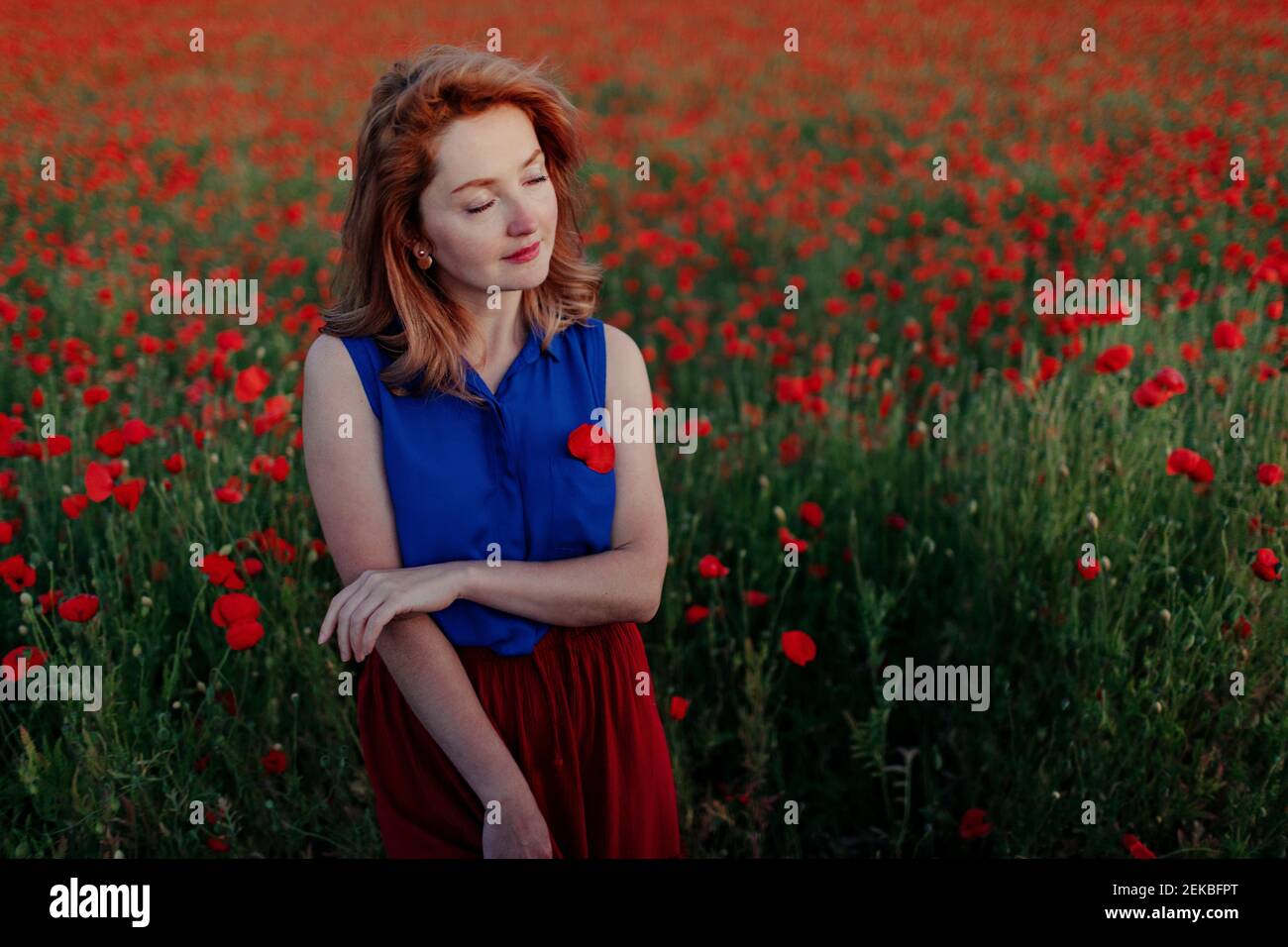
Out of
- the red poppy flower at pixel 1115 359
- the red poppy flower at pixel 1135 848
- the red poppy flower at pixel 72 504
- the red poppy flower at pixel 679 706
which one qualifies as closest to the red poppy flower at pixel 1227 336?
the red poppy flower at pixel 1115 359

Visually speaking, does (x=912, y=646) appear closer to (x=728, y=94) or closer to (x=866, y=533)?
(x=866, y=533)

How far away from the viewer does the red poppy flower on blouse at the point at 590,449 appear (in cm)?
171

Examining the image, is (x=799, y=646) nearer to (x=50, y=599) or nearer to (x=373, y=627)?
(x=373, y=627)

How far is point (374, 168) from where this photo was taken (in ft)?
5.54

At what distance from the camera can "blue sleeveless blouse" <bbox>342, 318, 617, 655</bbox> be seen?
167 centimetres

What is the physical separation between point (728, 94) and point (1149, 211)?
10.4 ft

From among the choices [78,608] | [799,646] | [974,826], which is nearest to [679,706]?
[799,646]

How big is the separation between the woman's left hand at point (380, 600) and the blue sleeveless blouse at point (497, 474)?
0.25 feet

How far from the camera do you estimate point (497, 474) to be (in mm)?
1731

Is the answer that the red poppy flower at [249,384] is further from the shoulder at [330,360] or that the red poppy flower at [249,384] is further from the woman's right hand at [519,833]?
the woman's right hand at [519,833]

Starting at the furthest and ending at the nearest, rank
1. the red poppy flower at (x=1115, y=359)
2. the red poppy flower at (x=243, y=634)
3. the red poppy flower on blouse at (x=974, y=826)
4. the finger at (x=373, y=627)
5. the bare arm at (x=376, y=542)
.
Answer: the red poppy flower at (x=1115, y=359)
the red poppy flower on blouse at (x=974, y=826)
the red poppy flower at (x=243, y=634)
the bare arm at (x=376, y=542)
the finger at (x=373, y=627)

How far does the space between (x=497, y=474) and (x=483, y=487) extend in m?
0.03

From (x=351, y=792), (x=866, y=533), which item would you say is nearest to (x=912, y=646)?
(x=866, y=533)
